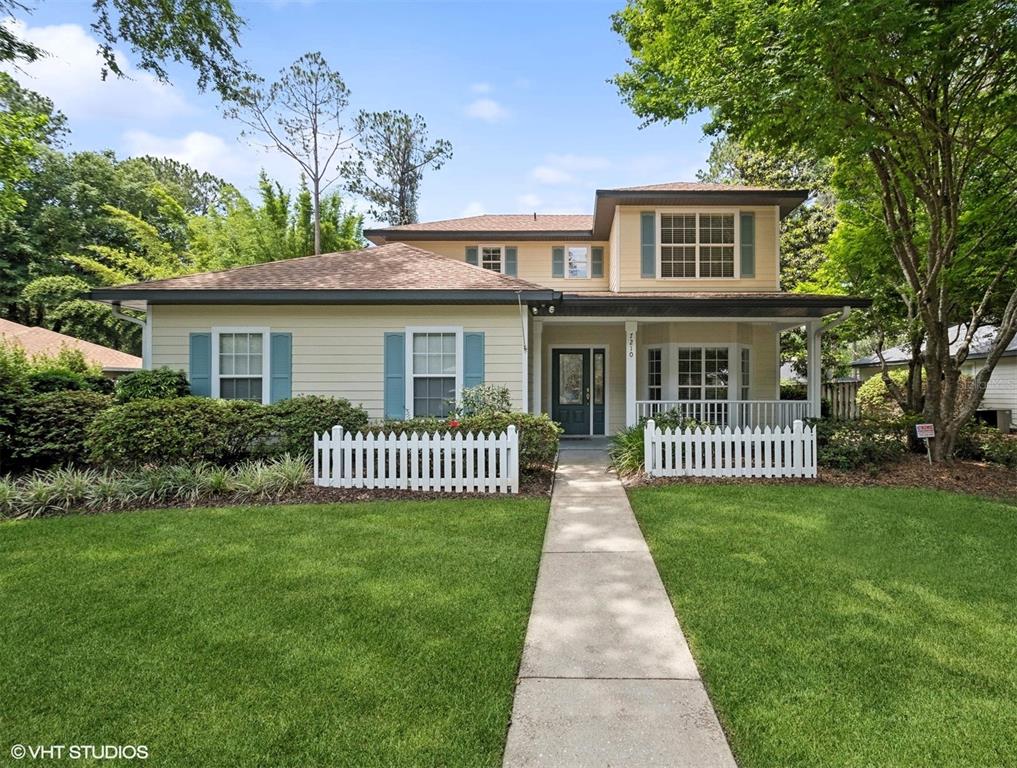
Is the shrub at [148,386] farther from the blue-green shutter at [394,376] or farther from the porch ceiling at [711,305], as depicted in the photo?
the porch ceiling at [711,305]

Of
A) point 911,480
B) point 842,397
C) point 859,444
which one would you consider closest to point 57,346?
point 859,444

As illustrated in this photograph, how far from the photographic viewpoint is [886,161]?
874 cm

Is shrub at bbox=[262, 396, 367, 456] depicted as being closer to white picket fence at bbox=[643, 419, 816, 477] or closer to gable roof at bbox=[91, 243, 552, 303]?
gable roof at bbox=[91, 243, 552, 303]

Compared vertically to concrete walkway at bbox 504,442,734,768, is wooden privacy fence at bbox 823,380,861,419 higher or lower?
higher

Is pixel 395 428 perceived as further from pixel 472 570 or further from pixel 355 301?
pixel 472 570

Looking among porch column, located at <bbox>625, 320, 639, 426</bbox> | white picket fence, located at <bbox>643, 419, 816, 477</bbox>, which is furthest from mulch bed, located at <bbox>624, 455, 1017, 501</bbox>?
porch column, located at <bbox>625, 320, 639, 426</bbox>

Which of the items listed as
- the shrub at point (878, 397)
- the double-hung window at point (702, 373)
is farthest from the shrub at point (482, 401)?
the shrub at point (878, 397)

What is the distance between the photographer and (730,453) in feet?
25.5

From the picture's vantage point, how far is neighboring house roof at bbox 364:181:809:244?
11938 mm

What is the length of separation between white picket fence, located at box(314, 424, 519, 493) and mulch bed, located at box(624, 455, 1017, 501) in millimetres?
1970

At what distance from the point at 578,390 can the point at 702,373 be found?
9.78 ft

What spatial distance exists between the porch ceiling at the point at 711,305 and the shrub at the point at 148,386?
7.14 m

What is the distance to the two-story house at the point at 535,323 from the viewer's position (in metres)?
9.65

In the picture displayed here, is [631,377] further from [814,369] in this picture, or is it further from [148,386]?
[148,386]
